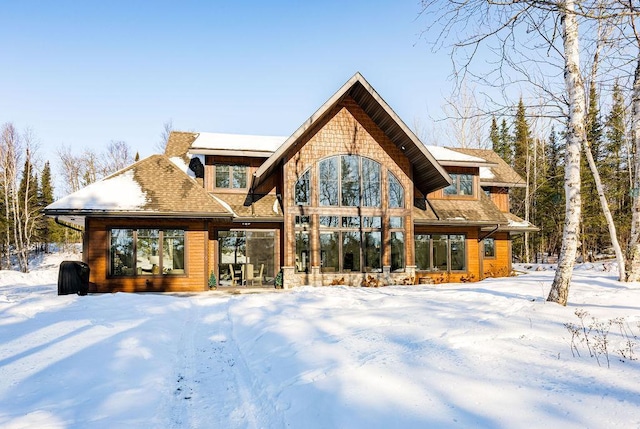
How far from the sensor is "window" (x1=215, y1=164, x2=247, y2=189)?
14984 mm

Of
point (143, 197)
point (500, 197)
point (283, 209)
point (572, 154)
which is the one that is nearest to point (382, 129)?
point (283, 209)

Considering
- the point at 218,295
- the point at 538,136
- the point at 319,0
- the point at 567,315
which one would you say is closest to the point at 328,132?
the point at 319,0

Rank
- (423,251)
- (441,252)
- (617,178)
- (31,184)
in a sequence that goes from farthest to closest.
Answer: (31,184)
(617,178)
(441,252)
(423,251)

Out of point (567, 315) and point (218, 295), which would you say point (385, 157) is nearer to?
point (218, 295)

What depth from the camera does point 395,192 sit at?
50.5 ft

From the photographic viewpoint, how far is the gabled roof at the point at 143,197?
40.5 ft

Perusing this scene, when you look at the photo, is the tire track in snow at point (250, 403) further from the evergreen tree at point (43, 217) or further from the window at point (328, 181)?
the evergreen tree at point (43, 217)

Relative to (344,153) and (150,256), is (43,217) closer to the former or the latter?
(150,256)

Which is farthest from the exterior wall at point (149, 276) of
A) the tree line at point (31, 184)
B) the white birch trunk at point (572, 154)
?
the tree line at point (31, 184)

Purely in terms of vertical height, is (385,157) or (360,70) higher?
(360,70)

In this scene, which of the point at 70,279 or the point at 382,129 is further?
the point at 382,129

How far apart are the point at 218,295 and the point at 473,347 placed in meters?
9.25

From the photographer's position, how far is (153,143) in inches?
1499

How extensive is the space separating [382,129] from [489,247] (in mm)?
8197
